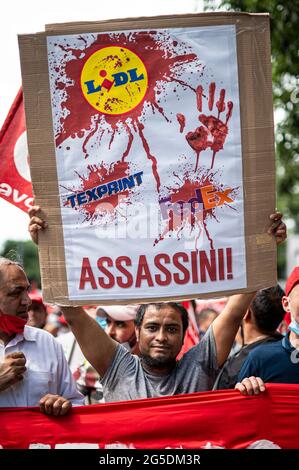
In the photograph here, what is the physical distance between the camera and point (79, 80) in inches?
149

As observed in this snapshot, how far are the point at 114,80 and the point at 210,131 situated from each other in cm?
49

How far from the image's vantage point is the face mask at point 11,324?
159 inches

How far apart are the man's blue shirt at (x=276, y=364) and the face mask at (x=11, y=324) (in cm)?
110

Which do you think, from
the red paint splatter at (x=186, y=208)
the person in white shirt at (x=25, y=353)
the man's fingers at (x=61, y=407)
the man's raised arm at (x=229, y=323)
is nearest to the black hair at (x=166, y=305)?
the man's raised arm at (x=229, y=323)

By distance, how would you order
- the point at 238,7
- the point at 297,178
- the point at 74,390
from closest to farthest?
1. the point at 74,390
2. the point at 238,7
3. the point at 297,178

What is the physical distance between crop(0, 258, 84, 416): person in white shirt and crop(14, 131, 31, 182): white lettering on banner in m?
0.57

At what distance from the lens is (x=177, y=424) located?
3840 millimetres

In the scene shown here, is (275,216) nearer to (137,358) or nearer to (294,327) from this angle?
(294,327)

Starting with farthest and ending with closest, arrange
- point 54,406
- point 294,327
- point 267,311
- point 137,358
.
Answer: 1. point 267,311
2. point 137,358
3. point 294,327
4. point 54,406

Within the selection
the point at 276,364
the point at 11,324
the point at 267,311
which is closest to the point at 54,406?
the point at 11,324
